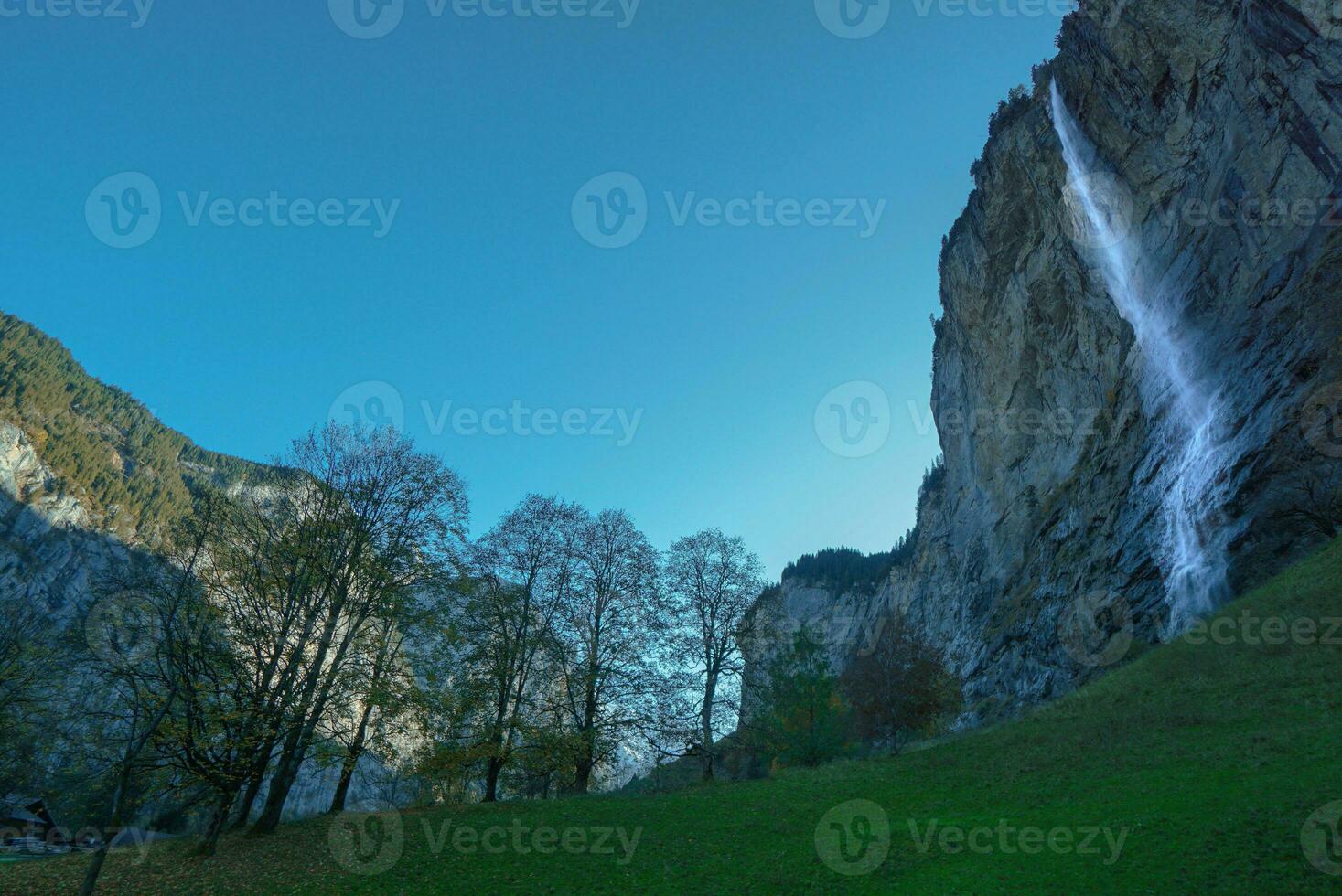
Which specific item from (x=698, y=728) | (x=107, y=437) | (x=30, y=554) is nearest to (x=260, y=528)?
(x=698, y=728)

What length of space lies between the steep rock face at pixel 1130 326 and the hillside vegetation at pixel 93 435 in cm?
12183

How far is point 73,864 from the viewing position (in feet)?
54.0

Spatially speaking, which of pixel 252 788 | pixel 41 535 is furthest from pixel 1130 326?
pixel 41 535

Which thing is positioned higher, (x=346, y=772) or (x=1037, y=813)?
(x=1037, y=813)

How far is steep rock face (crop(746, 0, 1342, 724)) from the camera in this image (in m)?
Answer: 26.9

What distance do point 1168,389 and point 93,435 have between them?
171199mm

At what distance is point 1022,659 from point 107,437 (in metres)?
168

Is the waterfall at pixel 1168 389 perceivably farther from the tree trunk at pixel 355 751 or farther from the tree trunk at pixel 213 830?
the tree trunk at pixel 213 830

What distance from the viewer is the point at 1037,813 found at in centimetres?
1391

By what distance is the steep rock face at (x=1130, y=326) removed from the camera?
2694 centimetres

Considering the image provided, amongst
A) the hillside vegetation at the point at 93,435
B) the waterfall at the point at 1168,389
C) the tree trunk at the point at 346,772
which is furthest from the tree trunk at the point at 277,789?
the hillside vegetation at the point at 93,435

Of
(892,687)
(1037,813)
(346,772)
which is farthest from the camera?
(892,687)

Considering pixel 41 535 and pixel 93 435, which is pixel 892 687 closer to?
pixel 41 535

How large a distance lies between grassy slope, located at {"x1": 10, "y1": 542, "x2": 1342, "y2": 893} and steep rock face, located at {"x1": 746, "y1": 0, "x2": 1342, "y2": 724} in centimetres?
885
